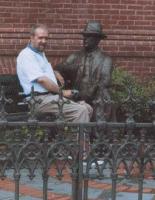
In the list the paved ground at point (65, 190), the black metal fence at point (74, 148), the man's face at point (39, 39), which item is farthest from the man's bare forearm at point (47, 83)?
the black metal fence at point (74, 148)

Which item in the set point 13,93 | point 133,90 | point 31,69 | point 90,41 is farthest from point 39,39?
point 133,90

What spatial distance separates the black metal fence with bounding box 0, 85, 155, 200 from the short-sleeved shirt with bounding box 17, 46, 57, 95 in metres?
2.97

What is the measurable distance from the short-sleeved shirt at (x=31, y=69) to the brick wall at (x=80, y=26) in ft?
6.15

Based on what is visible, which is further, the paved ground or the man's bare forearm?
the man's bare forearm

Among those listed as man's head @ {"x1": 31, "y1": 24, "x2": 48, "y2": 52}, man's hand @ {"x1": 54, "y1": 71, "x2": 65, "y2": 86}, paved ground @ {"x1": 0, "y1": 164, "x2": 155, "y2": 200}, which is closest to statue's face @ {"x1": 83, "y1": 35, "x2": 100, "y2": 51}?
man's hand @ {"x1": 54, "y1": 71, "x2": 65, "y2": 86}

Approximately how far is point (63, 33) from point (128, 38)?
0.92 metres

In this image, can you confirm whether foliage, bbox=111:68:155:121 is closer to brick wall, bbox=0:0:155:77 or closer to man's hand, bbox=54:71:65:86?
brick wall, bbox=0:0:155:77

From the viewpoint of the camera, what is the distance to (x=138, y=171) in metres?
4.37

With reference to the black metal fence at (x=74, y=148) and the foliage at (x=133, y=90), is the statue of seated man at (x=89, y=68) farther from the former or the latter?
the black metal fence at (x=74, y=148)

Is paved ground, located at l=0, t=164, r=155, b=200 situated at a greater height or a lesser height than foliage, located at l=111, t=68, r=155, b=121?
lesser

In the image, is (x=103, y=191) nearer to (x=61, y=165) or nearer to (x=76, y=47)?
(x=61, y=165)

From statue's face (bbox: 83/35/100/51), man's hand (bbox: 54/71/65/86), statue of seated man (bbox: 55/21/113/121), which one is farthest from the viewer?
statue's face (bbox: 83/35/100/51)

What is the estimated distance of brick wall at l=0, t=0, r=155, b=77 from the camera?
9336 mm

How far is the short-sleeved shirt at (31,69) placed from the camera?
725 cm
